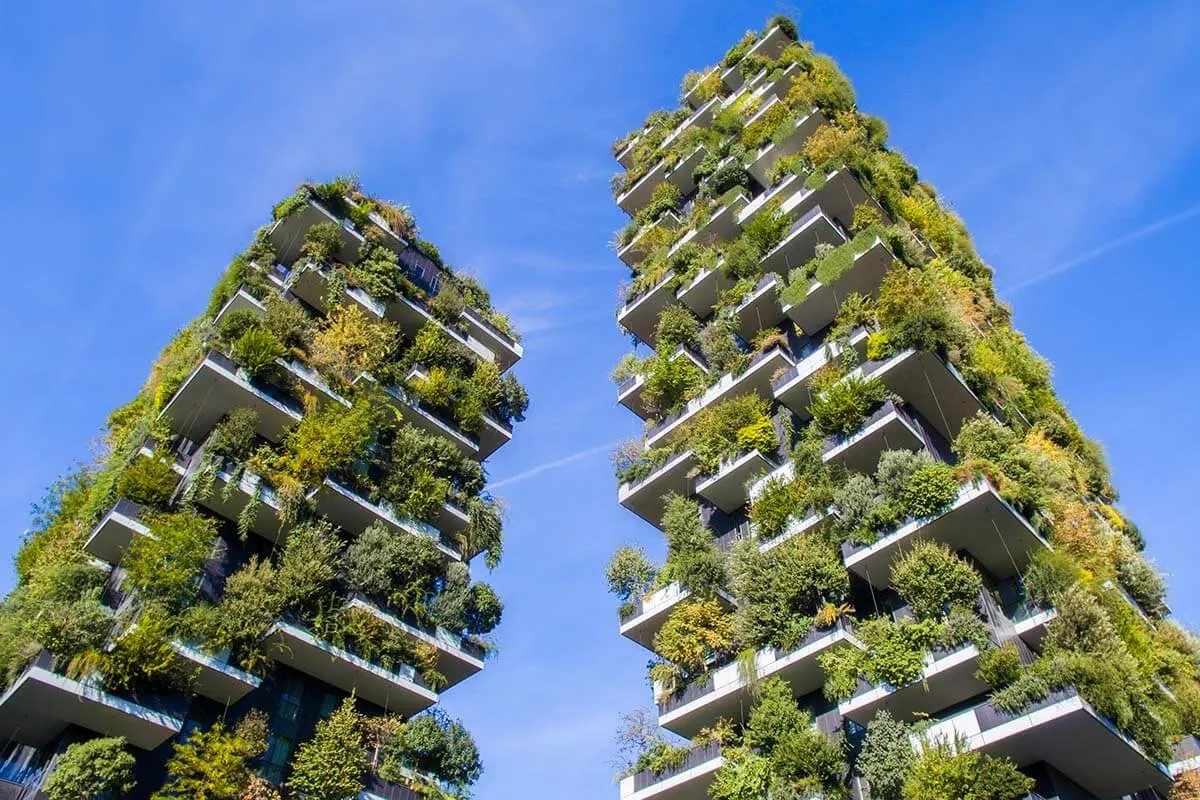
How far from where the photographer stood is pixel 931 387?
2577cm

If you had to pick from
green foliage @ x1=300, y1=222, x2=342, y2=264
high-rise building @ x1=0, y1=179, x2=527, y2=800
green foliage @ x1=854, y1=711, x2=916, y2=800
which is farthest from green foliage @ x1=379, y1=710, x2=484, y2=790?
green foliage @ x1=300, y1=222, x2=342, y2=264

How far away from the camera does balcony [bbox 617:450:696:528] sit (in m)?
30.3

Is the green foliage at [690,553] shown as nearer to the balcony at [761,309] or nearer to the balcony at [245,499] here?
the balcony at [761,309]

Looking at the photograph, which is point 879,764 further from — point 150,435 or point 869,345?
point 150,435

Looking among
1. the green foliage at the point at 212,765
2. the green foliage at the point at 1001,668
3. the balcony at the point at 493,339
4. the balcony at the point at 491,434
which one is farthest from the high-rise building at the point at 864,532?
the green foliage at the point at 212,765

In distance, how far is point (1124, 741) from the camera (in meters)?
17.5

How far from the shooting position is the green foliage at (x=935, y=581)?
20078 millimetres

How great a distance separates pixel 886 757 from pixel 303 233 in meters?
27.6

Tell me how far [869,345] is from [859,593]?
743 cm

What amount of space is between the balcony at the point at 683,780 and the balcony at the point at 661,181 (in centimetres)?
2839

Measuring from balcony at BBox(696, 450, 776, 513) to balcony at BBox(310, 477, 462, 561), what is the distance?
352 inches

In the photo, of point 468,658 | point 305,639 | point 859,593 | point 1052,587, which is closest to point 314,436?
point 305,639

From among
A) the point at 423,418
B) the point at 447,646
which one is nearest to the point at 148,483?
the point at 447,646

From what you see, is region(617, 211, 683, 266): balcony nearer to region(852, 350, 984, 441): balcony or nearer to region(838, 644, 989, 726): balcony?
region(852, 350, 984, 441): balcony
